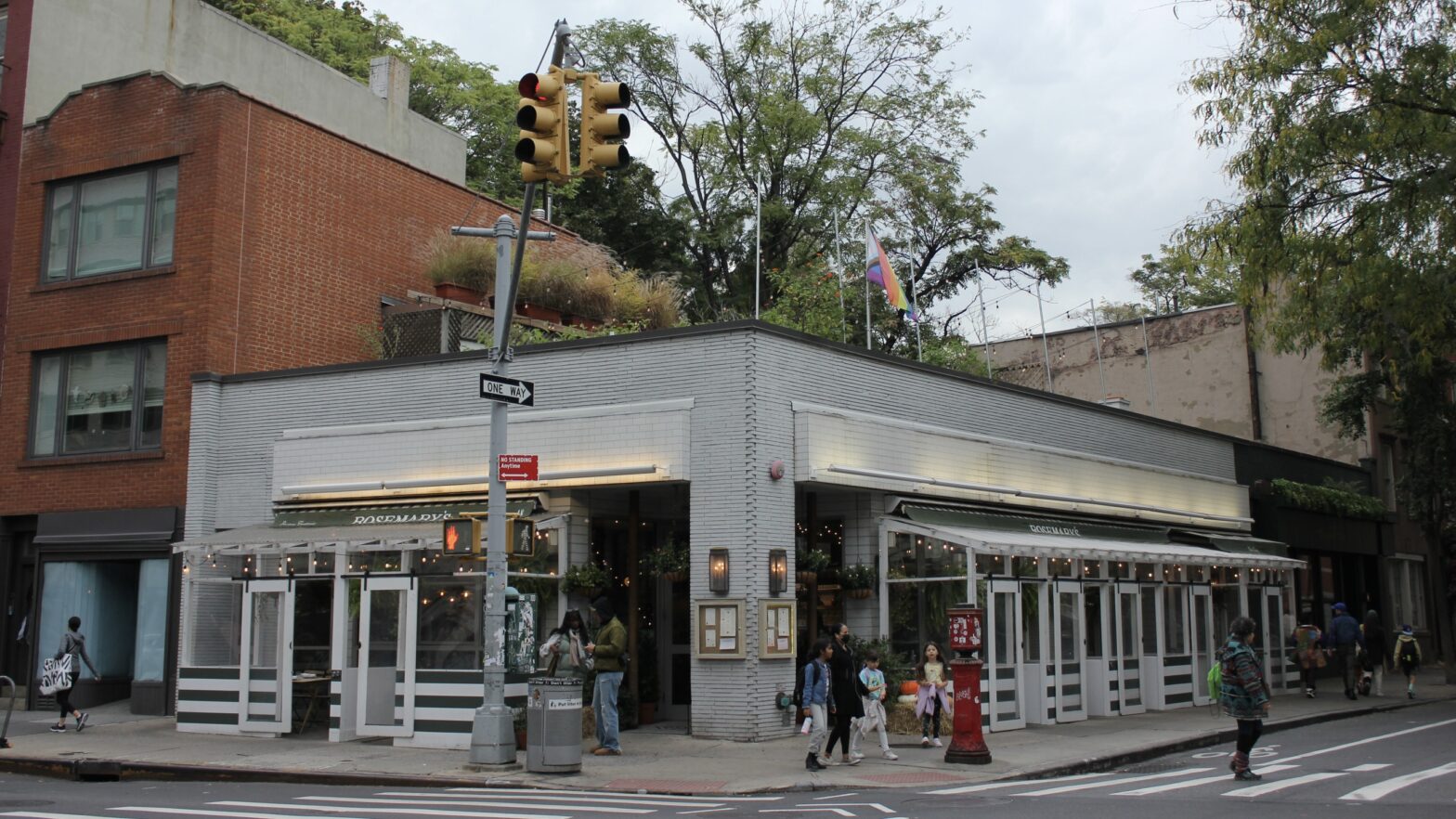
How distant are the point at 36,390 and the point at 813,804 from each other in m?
18.5

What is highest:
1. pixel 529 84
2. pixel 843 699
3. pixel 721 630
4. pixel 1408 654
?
pixel 529 84

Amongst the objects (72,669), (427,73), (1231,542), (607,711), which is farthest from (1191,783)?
(427,73)

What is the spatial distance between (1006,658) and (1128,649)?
4173 millimetres

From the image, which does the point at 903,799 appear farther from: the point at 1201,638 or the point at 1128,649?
the point at 1201,638

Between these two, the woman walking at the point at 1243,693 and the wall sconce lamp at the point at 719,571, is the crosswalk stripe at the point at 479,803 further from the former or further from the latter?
the woman walking at the point at 1243,693

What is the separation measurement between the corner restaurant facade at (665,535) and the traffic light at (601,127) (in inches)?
263

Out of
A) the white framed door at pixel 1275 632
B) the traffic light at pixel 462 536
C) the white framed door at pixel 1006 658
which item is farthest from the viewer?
the white framed door at pixel 1275 632

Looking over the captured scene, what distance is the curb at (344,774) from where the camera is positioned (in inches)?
573

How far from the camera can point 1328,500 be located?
31547 mm

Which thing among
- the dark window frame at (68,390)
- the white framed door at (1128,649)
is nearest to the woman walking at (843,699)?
the white framed door at (1128,649)

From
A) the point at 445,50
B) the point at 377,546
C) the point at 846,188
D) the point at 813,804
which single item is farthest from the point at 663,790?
the point at 445,50

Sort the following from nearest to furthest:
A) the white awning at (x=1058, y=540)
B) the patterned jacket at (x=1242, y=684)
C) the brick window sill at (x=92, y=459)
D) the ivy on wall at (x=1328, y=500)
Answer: the patterned jacket at (x=1242, y=684) < the white awning at (x=1058, y=540) < the brick window sill at (x=92, y=459) < the ivy on wall at (x=1328, y=500)

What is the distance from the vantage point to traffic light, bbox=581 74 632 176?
35.6ft

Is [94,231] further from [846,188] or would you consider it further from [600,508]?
[846,188]
